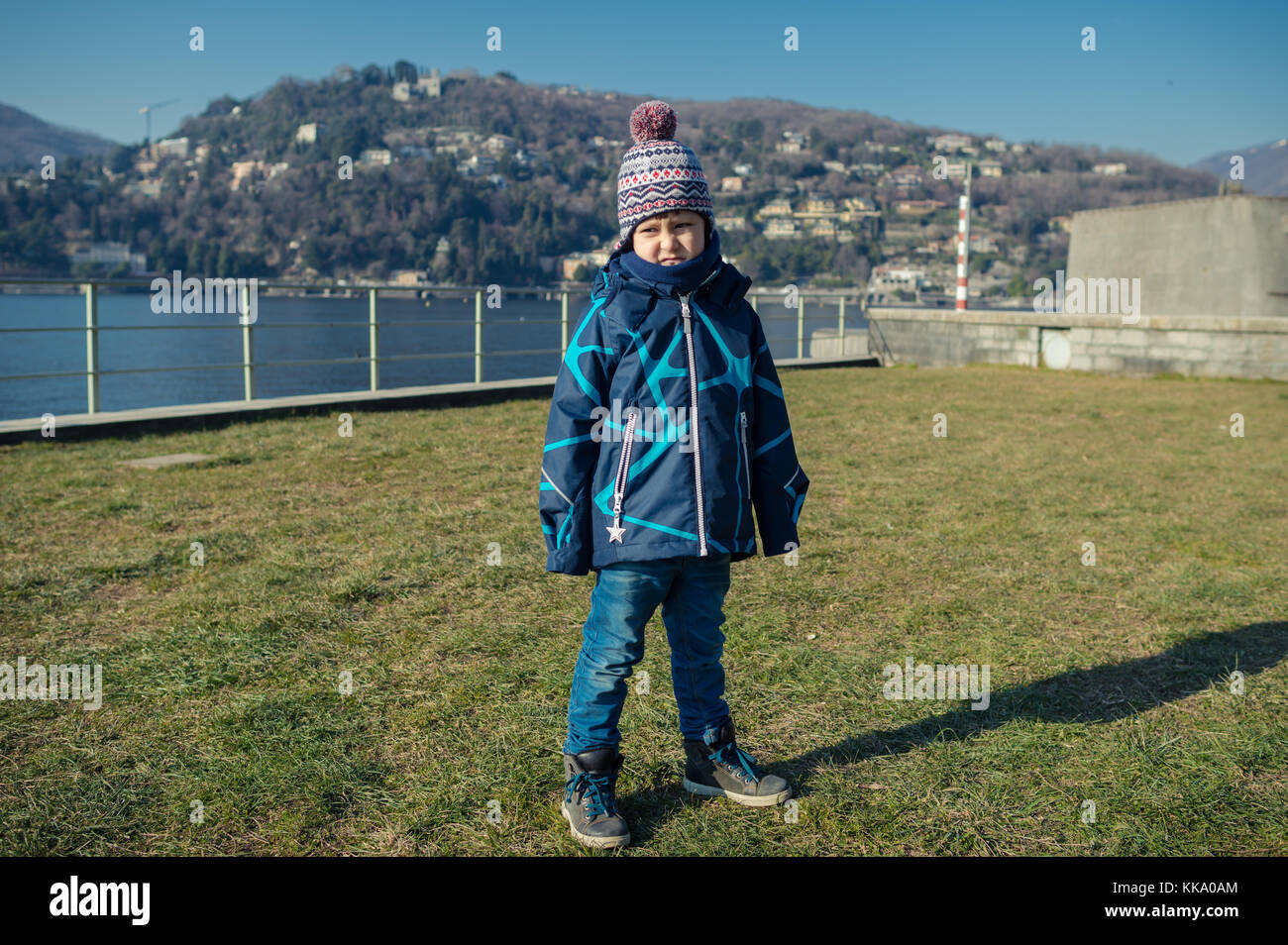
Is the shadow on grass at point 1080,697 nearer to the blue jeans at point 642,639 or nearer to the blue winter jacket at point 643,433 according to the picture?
the blue jeans at point 642,639

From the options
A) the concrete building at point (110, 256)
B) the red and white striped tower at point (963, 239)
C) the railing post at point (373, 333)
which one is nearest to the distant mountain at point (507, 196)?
the concrete building at point (110, 256)

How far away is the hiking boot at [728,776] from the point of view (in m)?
2.26

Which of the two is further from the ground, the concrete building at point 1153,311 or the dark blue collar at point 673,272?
the concrete building at point 1153,311

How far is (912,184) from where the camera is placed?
94812 mm

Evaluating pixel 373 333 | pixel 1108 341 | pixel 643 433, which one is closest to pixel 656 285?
pixel 643 433

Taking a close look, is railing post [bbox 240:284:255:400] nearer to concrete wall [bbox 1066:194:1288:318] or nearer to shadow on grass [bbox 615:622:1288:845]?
shadow on grass [bbox 615:622:1288:845]

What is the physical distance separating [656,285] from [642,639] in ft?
2.55

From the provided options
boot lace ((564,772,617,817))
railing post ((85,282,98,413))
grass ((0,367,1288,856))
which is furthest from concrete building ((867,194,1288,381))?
boot lace ((564,772,617,817))

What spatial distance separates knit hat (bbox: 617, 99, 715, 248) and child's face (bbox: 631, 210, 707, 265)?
0.02 meters

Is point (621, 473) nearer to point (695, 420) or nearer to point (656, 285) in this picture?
point (695, 420)

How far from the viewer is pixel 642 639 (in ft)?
7.13

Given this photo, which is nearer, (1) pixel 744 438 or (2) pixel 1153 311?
(1) pixel 744 438

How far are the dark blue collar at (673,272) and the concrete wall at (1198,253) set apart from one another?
16.1 metres

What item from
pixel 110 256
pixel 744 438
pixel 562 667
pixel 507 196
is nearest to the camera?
pixel 744 438
